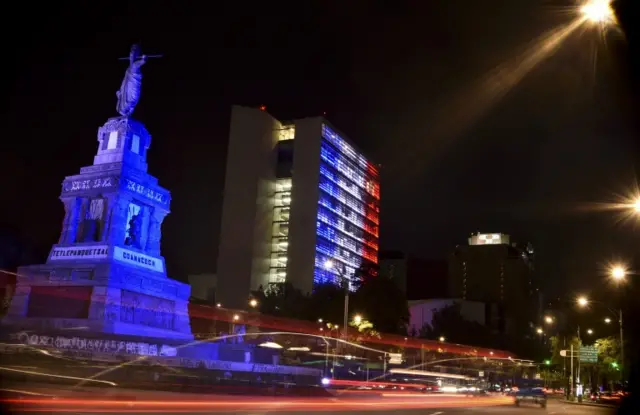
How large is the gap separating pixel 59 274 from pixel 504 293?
146 meters

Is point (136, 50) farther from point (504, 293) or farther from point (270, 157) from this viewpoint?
point (504, 293)

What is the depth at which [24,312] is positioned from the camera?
4966 centimetres

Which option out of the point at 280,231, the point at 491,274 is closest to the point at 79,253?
the point at 280,231

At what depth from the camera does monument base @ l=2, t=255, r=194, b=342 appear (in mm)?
45469

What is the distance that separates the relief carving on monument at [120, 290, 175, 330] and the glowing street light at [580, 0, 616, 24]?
42.4 metres

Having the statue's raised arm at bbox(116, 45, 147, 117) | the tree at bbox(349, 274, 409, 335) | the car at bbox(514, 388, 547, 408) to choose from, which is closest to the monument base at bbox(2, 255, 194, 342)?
the statue's raised arm at bbox(116, 45, 147, 117)

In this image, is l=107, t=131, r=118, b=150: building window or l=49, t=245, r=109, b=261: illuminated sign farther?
l=107, t=131, r=118, b=150: building window

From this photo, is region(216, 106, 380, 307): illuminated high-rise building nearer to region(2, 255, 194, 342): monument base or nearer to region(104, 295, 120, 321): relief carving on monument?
region(2, 255, 194, 342): monument base

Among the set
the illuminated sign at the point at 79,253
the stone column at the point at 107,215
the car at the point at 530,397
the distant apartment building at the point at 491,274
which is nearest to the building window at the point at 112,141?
the stone column at the point at 107,215

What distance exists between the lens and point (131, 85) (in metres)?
59.2

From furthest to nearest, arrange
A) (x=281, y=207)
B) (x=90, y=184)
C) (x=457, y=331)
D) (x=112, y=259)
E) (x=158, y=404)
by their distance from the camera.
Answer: (x=281, y=207) → (x=457, y=331) → (x=90, y=184) → (x=112, y=259) → (x=158, y=404)

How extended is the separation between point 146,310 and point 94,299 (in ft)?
17.4

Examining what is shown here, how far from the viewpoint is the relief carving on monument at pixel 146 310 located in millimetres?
48688

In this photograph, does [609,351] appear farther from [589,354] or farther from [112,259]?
[112,259]
